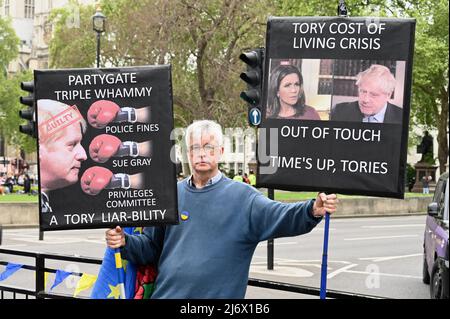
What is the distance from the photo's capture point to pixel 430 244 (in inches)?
472

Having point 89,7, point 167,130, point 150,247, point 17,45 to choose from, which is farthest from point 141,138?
point 17,45

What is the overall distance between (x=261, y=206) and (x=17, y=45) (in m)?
68.8

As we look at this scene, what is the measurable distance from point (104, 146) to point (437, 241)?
23.9ft

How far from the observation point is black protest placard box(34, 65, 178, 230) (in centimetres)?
450

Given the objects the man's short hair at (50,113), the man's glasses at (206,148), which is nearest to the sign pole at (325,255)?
the man's glasses at (206,148)

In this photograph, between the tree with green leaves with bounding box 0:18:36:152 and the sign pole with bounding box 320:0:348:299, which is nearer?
the sign pole with bounding box 320:0:348:299

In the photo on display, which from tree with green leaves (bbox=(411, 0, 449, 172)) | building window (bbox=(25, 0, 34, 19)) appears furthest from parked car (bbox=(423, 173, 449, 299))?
building window (bbox=(25, 0, 34, 19))

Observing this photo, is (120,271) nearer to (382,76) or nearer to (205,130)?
(205,130)

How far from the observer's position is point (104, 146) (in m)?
4.58

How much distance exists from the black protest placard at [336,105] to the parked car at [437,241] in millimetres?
5385

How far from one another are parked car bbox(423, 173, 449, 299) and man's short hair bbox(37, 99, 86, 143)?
5587 millimetres

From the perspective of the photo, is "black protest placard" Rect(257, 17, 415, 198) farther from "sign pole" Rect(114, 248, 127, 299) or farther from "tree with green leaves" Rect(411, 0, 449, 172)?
"tree with green leaves" Rect(411, 0, 449, 172)

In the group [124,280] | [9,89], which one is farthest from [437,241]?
[9,89]

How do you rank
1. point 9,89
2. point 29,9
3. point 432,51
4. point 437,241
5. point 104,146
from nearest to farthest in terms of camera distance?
point 104,146, point 437,241, point 432,51, point 29,9, point 9,89
